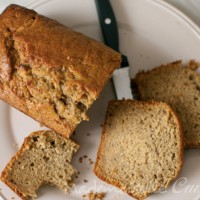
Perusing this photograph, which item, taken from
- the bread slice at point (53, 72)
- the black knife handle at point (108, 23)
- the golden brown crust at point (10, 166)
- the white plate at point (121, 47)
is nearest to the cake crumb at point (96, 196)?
the white plate at point (121, 47)

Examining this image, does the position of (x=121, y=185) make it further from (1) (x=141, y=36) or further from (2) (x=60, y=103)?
(1) (x=141, y=36)

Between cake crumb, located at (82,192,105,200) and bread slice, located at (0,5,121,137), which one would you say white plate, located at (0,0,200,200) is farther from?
bread slice, located at (0,5,121,137)

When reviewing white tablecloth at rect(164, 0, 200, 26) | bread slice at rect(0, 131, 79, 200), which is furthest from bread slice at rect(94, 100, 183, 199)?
white tablecloth at rect(164, 0, 200, 26)

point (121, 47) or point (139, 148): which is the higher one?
point (121, 47)

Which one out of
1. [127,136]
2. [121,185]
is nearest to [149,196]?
[121,185]

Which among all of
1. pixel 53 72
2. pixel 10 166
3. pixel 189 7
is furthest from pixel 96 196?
pixel 189 7

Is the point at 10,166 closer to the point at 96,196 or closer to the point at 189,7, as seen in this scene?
the point at 96,196

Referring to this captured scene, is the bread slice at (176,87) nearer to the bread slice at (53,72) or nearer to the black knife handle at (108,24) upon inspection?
the black knife handle at (108,24)
